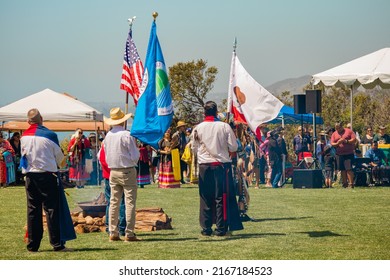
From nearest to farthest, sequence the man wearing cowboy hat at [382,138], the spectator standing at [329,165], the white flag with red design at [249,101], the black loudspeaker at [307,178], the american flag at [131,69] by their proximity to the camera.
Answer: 1. the white flag with red design at [249,101]
2. the american flag at [131,69]
3. the black loudspeaker at [307,178]
4. the spectator standing at [329,165]
5. the man wearing cowboy hat at [382,138]

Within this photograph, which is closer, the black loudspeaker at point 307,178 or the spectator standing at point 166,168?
the black loudspeaker at point 307,178

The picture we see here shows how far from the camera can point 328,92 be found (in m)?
45.3

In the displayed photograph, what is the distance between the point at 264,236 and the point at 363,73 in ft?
39.2

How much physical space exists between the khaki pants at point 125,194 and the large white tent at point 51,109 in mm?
13936

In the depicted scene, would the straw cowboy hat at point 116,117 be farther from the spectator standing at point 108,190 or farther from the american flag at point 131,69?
the american flag at point 131,69

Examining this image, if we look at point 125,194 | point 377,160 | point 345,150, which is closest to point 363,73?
point 345,150

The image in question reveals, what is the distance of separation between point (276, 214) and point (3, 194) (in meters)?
9.23

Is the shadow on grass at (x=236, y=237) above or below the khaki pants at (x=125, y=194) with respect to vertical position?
below

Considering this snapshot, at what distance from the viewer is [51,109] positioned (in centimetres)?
2720

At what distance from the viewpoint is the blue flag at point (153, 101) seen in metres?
13.9

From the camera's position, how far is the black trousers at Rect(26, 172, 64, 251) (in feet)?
38.5

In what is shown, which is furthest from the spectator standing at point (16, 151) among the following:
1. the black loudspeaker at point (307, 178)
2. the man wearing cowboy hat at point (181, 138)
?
the black loudspeaker at point (307, 178)

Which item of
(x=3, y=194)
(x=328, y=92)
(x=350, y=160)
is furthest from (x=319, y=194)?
(x=328, y=92)

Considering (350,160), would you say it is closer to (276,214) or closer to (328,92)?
(276,214)
